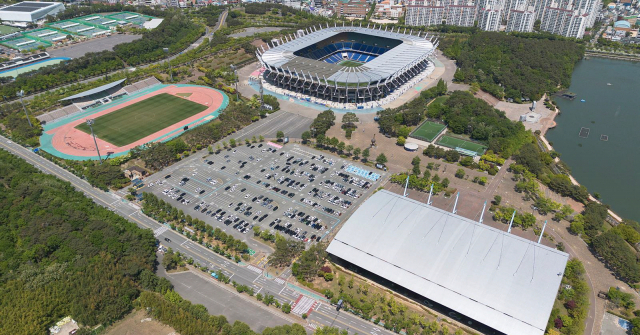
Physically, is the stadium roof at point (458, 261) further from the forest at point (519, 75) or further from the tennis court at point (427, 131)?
the forest at point (519, 75)

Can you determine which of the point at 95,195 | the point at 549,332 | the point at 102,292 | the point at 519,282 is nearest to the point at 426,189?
the point at 519,282

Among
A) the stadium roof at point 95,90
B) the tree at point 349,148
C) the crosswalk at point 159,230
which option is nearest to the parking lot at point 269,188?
the tree at point 349,148

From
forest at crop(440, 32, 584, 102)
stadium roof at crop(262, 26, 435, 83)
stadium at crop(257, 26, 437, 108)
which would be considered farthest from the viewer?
forest at crop(440, 32, 584, 102)

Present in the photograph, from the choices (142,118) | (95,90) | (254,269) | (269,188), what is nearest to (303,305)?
(254,269)

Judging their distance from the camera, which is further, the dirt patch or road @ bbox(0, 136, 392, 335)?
road @ bbox(0, 136, 392, 335)

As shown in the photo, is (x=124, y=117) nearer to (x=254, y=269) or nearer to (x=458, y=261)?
(x=254, y=269)

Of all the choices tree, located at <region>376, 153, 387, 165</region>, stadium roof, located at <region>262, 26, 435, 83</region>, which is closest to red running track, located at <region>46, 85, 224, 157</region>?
stadium roof, located at <region>262, 26, 435, 83</region>

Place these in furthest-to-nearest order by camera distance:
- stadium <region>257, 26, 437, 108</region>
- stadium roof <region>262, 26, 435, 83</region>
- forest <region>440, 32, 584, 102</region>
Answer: forest <region>440, 32, 584, 102</region> < stadium roof <region>262, 26, 435, 83</region> < stadium <region>257, 26, 437, 108</region>

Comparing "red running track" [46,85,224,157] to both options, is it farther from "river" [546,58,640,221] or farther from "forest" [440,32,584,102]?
"river" [546,58,640,221]
